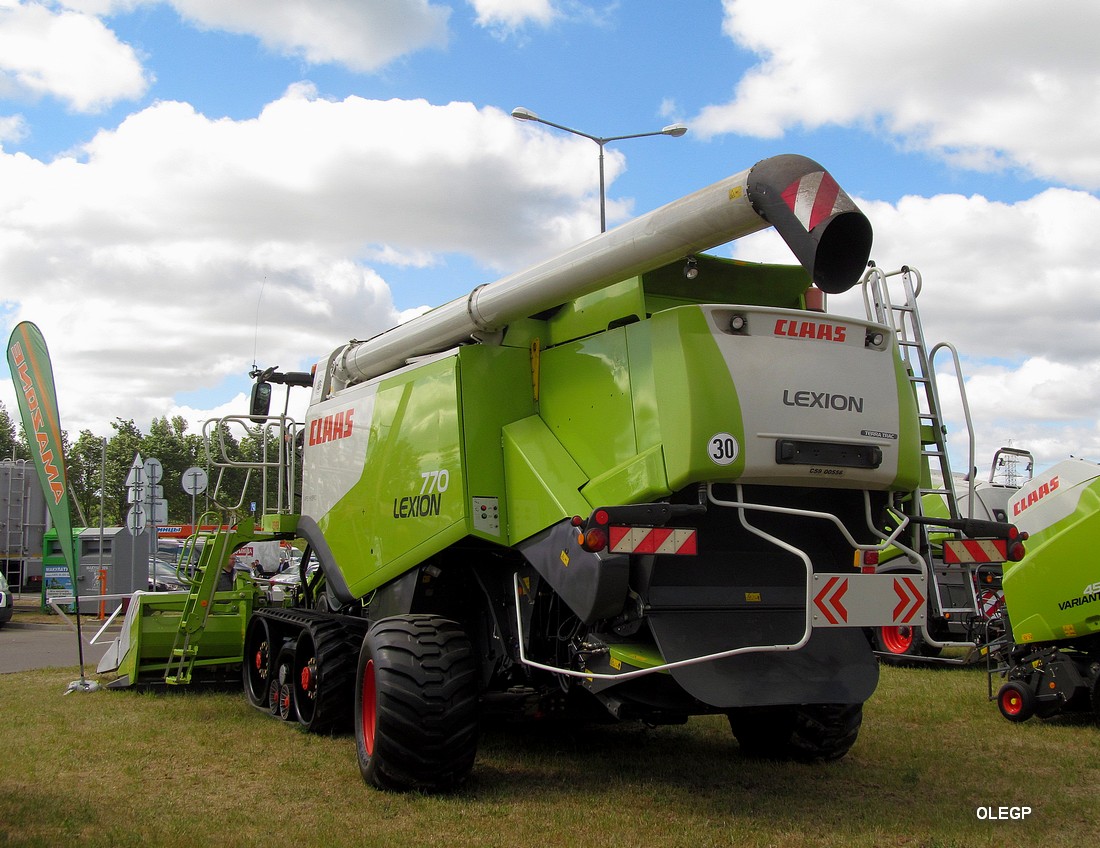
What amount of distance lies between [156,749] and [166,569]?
20798mm

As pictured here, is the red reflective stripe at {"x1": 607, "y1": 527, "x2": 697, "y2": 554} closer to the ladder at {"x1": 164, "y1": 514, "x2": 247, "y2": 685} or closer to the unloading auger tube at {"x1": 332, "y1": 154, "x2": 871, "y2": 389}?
the unloading auger tube at {"x1": 332, "y1": 154, "x2": 871, "y2": 389}

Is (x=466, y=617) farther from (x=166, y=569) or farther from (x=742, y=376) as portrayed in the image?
(x=166, y=569)

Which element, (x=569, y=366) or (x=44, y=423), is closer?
(x=569, y=366)

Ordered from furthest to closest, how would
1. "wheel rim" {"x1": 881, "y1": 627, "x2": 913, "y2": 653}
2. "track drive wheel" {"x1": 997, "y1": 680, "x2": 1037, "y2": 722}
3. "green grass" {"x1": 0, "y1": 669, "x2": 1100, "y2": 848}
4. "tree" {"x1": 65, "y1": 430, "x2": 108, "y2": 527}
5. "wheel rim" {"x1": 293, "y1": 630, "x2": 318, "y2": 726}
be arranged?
"tree" {"x1": 65, "y1": 430, "x2": 108, "y2": 527}
"wheel rim" {"x1": 881, "y1": 627, "x2": 913, "y2": 653}
"track drive wheel" {"x1": 997, "y1": 680, "x2": 1037, "y2": 722}
"wheel rim" {"x1": 293, "y1": 630, "x2": 318, "y2": 726}
"green grass" {"x1": 0, "y1": 669, "x2": 1100, "y2": 848}

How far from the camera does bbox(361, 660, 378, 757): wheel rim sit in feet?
21.7

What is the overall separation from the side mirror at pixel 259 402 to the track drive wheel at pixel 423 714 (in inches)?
166

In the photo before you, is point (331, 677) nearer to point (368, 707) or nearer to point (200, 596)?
point (368, 707)

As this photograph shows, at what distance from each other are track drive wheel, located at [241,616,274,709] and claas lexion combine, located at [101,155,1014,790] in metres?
2.60

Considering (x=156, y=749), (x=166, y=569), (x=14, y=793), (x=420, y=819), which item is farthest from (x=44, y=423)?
(x=166, y=569)

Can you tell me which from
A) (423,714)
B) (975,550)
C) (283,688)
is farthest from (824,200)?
(283,688)

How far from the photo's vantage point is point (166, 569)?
27.2 m

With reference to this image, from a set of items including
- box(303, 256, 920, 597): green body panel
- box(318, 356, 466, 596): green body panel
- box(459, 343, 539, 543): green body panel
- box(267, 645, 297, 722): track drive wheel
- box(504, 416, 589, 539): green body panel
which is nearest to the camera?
box(303, 256, 920, 597): green body panel

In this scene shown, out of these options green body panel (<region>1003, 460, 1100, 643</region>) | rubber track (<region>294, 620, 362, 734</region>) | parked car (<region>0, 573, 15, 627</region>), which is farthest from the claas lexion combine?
Result: parked car (<region>0, 573, 15, 627</region>)

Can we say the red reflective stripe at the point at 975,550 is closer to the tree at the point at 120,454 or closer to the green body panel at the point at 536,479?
the green body panel at the point at 536,479
